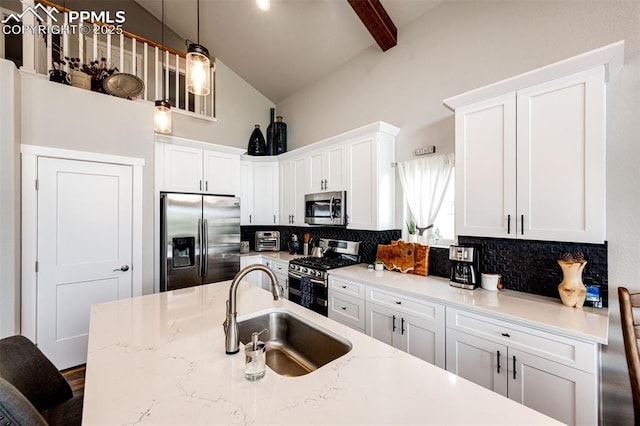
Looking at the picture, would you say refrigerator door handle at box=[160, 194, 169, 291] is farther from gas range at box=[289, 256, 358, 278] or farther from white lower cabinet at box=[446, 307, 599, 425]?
white lower cabinet at box=[446, 307, 599, 425]

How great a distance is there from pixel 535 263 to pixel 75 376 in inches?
162

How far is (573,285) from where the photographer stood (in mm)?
1760

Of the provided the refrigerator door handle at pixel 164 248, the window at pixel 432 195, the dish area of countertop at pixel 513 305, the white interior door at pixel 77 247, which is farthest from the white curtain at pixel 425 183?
the white interior door at pixel 77 247

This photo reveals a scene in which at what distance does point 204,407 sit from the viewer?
0.85 metres

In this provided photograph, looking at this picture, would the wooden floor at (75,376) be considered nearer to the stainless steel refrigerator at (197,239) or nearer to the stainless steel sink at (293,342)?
the stainless steel refrigerator at (197,239)

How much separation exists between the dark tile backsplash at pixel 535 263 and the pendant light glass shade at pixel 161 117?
3481 mm

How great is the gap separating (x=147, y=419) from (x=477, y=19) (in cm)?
344

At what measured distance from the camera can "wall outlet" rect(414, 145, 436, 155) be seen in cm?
272

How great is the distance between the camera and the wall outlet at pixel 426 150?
2.72 metres

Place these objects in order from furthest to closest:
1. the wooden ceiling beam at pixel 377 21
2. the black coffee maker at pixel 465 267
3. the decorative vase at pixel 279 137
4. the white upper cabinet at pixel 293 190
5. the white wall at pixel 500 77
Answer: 1. the decorative vase at pixel 279 137
2. the white upper cabinet at pixel 293 190
3. the wooden ceiling beam at pixel 377 21
4. the black coffee maker at pixel 465 267
5. the white wall at pixel 500 77

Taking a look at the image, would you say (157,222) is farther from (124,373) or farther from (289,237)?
(124,373)

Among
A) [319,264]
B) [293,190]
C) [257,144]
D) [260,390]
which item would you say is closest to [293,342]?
[260,390]

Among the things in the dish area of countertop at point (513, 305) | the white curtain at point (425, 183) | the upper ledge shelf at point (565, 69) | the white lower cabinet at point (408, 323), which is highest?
the upper ledge shelf at point (565, 69)
